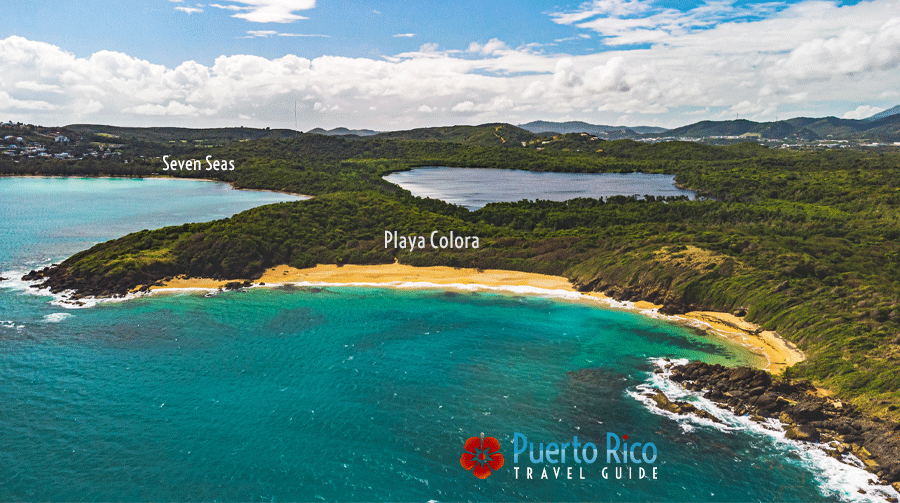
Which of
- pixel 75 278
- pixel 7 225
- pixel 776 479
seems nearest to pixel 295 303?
pixel 75 278

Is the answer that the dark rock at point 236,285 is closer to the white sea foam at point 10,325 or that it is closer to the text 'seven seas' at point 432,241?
the white sea foam at point 10,325

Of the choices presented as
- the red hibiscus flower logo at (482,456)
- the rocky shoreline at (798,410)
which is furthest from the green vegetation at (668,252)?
the red hibiscus flower logo at (482,456)

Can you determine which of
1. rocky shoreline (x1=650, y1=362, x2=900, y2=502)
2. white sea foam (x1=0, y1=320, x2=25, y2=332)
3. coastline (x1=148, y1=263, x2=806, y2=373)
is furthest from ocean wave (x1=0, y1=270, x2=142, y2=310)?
rocky shoreline (x1=650, y1=362, x2=900, y2=502)

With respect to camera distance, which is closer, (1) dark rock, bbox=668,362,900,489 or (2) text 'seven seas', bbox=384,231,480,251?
(1) dark rock, bbox=668,362,900,489

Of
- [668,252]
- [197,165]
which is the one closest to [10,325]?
[668,252]

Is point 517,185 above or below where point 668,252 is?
above

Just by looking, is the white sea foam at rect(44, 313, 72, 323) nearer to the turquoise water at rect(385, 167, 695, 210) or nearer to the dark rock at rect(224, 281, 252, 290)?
the dark rock at rect(224, 281, 252, 290)

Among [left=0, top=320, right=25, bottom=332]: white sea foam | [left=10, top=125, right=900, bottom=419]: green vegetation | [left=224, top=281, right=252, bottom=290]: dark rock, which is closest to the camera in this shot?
[left=10, top=125, right=900, bottom=419]: green vegetation

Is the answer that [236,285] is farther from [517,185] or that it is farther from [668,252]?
[517,185]
